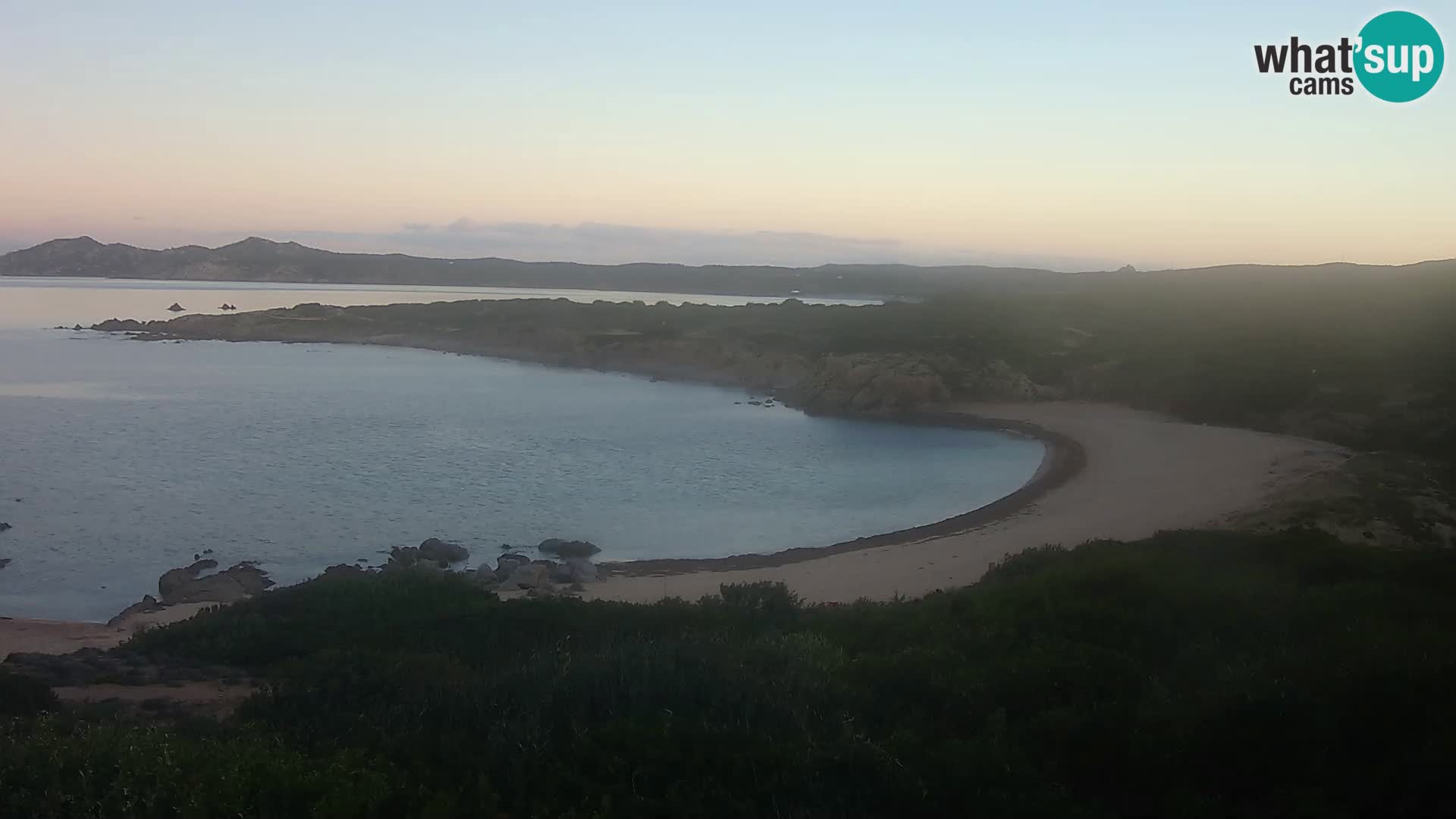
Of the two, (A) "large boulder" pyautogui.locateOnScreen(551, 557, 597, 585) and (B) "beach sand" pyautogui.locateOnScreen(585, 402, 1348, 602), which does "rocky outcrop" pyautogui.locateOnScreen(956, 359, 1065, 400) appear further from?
(A) "large boulder" pyautogui.locateOnScreen(551, 557, 597, 585)

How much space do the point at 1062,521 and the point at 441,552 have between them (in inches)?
418

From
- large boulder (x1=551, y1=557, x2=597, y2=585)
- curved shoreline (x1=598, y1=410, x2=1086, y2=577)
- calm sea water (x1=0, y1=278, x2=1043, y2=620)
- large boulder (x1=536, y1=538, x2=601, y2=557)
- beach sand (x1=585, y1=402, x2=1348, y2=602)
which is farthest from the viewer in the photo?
calm sea water (x1=0, y1=278, x2=1043, y2=620)

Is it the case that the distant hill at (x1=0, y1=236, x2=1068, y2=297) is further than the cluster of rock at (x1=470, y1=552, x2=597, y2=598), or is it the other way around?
the distant hill at (x1=0, y1=236, x2=1068, y2=297)

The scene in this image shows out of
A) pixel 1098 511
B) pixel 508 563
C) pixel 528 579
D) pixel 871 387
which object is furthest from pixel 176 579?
pixel 871 387

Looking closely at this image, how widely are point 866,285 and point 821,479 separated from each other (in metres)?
92.8

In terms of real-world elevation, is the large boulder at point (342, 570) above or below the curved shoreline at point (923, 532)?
above

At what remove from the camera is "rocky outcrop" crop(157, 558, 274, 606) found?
13.5m

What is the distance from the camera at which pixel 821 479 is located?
23.5 metres

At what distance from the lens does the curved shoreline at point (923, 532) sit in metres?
15.6

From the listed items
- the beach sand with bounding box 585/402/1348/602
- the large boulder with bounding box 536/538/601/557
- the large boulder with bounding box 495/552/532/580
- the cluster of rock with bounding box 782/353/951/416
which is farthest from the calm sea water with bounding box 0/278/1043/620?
the beach sand with bounding box 585/402/1348/602

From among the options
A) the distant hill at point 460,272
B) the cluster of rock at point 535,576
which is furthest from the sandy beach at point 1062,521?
the distant hill at point 460,272

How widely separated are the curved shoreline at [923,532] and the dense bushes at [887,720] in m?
6.85

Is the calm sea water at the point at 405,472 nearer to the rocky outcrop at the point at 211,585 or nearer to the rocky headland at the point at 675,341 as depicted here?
the rocky outcrop at the point at 211,585

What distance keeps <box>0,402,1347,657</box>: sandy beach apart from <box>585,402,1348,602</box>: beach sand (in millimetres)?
33
